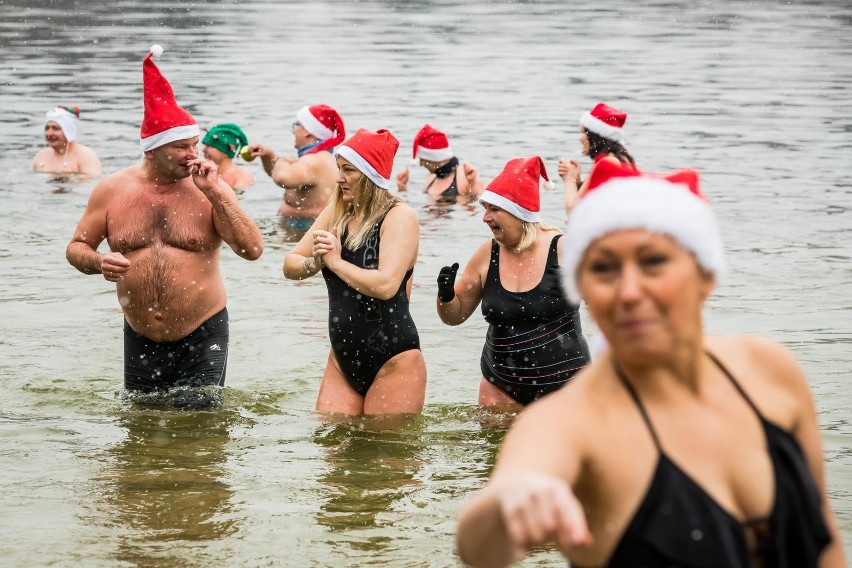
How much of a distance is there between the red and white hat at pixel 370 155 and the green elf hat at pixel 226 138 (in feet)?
24.3

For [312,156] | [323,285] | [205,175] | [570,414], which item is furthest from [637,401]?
[312,156]

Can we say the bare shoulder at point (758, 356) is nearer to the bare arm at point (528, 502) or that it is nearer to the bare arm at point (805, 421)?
the bare arm at point (805, 421)

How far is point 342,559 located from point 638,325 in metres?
3.47

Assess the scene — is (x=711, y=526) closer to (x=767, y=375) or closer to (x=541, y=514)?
(x=767, y=375)

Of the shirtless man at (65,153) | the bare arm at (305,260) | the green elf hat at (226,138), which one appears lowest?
the shirtless man at (65,153)

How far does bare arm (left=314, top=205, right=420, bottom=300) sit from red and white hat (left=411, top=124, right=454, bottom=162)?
27.7 ft

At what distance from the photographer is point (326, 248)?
671cm

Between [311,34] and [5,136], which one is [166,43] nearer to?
[311,34]

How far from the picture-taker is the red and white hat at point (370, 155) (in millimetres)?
7000

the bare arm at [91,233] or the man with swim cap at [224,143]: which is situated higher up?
the bare arm at [91,233]

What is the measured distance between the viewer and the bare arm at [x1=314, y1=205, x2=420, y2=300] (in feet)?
22.2

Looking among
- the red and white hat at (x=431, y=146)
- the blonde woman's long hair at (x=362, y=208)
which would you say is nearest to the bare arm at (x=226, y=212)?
the blonde woman's long hair at (x=362, y=208)

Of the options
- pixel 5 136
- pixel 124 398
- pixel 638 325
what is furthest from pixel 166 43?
pixel 638 325

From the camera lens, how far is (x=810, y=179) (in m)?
18.0
